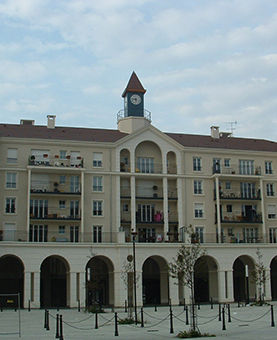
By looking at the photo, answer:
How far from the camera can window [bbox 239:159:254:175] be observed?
59500 millimetres

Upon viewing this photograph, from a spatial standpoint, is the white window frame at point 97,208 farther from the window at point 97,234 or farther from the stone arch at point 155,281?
the stone arch at point 155,281

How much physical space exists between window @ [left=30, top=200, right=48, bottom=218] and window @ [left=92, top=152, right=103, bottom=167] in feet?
21.5

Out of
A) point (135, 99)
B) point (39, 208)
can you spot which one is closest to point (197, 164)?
point (135, 99)

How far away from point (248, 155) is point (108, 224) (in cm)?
1794

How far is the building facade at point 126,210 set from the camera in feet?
167

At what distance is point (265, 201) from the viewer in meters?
59.8

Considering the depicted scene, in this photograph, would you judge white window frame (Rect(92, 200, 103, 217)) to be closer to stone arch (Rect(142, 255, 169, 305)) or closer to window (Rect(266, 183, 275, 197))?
stone arch (Rect(142, 255, 169, 305))

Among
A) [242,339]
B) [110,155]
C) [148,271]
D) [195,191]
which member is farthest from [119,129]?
[242,339]

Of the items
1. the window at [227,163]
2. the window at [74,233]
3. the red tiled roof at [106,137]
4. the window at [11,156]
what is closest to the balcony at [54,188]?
the window at [11,156]

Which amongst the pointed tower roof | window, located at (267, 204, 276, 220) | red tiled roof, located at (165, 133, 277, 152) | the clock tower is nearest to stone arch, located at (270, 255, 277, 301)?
window, located at (267, 204, 276, 220)

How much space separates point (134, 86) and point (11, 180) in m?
19.3

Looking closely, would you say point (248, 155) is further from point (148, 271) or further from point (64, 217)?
point (64, 217)

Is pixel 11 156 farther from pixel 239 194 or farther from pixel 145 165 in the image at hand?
pixel 239 194

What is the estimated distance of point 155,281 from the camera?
57031mm
